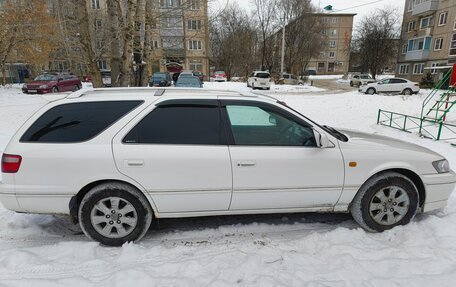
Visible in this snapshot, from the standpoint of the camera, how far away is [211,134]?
9.88 ft

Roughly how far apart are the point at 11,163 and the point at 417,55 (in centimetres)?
4175

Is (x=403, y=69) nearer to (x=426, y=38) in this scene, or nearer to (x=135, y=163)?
(x=426, y=38)

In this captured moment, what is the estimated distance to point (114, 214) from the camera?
2971 mm

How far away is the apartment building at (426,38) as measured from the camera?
3019 centimetres

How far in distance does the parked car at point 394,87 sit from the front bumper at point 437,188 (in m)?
22.6

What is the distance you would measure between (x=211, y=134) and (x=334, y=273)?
1.85 metres

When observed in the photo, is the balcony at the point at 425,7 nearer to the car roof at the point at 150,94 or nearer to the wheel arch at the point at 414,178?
the wheel arch at the point at 414,178

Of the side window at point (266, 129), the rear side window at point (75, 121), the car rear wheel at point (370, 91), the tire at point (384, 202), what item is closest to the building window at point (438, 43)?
the car rear wheel at point (370, 91)

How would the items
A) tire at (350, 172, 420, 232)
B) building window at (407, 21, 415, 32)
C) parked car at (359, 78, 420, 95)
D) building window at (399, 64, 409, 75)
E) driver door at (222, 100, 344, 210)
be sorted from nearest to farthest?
driver door at (222, 100, 344, 210)
tire at (350, 172, 420, 232)
parked car at (359, 78, 420, 95)
building window at (407, 21, 415, 32)
building window at (399, 64, 409, 75)

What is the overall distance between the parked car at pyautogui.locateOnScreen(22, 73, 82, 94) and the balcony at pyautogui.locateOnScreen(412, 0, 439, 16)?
3900 centimetres

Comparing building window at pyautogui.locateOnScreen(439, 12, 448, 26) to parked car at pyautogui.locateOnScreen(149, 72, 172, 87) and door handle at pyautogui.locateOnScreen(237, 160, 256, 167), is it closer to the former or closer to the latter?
parked car at pyautogui.locateOnScreen(149, 72, 172, 87)

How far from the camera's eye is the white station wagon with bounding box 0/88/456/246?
282 cm

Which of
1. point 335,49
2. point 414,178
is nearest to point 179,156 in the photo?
point 414,178

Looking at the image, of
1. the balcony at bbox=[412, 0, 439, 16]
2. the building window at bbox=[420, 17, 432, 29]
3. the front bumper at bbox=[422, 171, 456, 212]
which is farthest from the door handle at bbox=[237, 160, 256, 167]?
the building window at bbox=[420, 17, 432, 29]
